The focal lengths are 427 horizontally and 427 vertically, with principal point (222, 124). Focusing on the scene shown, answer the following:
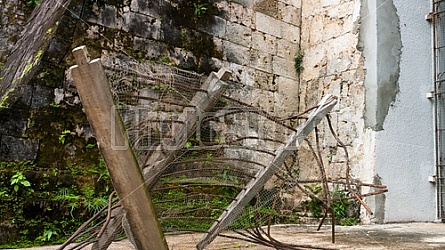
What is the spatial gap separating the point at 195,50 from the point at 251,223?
2246 mm

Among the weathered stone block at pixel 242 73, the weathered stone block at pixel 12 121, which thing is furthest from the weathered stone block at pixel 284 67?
the weathered stone block at pixel 12 121

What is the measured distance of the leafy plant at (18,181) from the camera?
301 cm

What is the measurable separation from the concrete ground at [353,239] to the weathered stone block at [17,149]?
26.8 inches

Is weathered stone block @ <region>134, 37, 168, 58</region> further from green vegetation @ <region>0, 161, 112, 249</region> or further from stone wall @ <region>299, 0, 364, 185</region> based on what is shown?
stone wall @ <region>299, 0, 364, 185</region>

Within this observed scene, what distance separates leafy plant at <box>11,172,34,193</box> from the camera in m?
3.01

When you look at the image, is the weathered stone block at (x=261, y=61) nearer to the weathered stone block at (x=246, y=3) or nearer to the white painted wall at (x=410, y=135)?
the weathered stone block at (x=246, y=3)

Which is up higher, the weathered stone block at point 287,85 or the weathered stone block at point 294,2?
the weathered stone block at point 294,2

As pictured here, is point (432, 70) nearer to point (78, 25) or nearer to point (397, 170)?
point (397, 170)

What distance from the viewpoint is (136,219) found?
1.42 m

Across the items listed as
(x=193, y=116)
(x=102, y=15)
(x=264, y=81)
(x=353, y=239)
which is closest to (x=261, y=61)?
(x=264, y=81)

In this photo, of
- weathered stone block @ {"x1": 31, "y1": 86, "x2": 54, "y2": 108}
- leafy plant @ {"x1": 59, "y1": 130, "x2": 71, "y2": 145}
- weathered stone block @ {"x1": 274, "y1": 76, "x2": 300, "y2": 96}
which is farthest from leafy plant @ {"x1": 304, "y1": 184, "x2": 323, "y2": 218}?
weathered stone block @ {"x1": 31, "y1": 86, "x2": 54, "y2": 108}

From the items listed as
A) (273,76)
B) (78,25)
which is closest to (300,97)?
(273,76)

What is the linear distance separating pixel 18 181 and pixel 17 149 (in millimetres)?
241

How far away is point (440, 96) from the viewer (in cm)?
457
